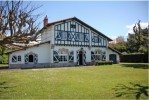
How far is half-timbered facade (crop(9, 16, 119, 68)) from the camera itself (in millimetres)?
27722

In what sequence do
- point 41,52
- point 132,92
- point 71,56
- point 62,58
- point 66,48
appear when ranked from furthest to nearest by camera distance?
1. point 71,56
2. point 66,48
3. point 62,58
4. point 41,52
5. point 132,92

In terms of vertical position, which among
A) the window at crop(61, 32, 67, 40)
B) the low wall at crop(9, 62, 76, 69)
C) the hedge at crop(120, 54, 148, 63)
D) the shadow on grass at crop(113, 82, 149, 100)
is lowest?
the shadow on grass at crop(113, 82, 149, 100)

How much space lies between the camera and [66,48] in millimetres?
30297

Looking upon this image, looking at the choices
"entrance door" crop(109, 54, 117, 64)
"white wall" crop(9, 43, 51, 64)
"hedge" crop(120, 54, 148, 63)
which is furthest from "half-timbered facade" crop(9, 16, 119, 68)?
"hedge" crop(120, 54, 148, 63)

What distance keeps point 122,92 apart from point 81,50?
2277 centimetres

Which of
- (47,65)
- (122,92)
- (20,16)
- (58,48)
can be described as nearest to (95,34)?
(58,48)

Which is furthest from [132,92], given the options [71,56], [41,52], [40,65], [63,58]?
[71,56]

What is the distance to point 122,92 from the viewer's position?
368 inches

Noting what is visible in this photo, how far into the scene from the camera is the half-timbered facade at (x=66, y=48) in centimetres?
2772

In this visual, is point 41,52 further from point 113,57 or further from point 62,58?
point 113,57

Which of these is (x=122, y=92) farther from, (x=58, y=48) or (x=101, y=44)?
(x=101, y=44)

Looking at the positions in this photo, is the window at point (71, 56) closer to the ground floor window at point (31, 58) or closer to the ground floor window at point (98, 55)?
the ground floor window at point (98, 55)

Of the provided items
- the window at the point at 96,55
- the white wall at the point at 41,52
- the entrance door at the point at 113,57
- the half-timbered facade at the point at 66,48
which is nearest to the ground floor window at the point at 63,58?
the half-timbered facade at the point at 66,48

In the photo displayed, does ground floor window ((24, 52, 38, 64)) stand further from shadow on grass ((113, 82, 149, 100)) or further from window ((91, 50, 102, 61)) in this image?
shadow on grass ((113, 82, 149, 100))
